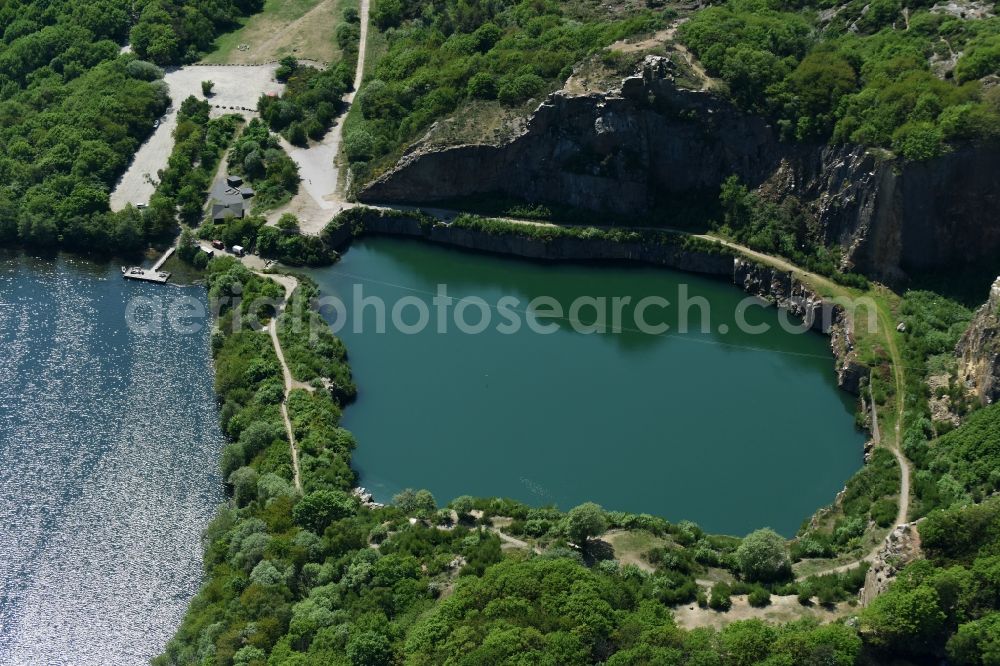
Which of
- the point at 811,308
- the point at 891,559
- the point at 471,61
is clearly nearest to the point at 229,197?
the point at 471,61

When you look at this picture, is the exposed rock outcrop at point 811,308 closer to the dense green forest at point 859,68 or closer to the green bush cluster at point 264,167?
the dense green forest at point 859,68

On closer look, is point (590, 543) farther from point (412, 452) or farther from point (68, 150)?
point (68, 150)

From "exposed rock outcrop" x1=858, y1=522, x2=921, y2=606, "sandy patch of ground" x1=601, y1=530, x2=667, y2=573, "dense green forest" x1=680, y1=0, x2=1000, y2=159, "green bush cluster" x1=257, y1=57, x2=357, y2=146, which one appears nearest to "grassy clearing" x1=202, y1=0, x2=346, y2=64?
"green bush cluster" x1=257, y1=57, x2=357, y2=146

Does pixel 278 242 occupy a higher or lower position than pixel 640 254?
lower

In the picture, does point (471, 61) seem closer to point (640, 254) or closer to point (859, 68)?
point (640, 254)

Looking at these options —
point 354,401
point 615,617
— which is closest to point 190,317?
point 354,401

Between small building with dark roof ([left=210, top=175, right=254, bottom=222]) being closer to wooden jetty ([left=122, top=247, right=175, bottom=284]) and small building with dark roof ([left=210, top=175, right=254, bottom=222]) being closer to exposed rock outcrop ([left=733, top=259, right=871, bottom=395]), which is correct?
wooden jetty ([left=122, top=247, right=175, bottom=284])
